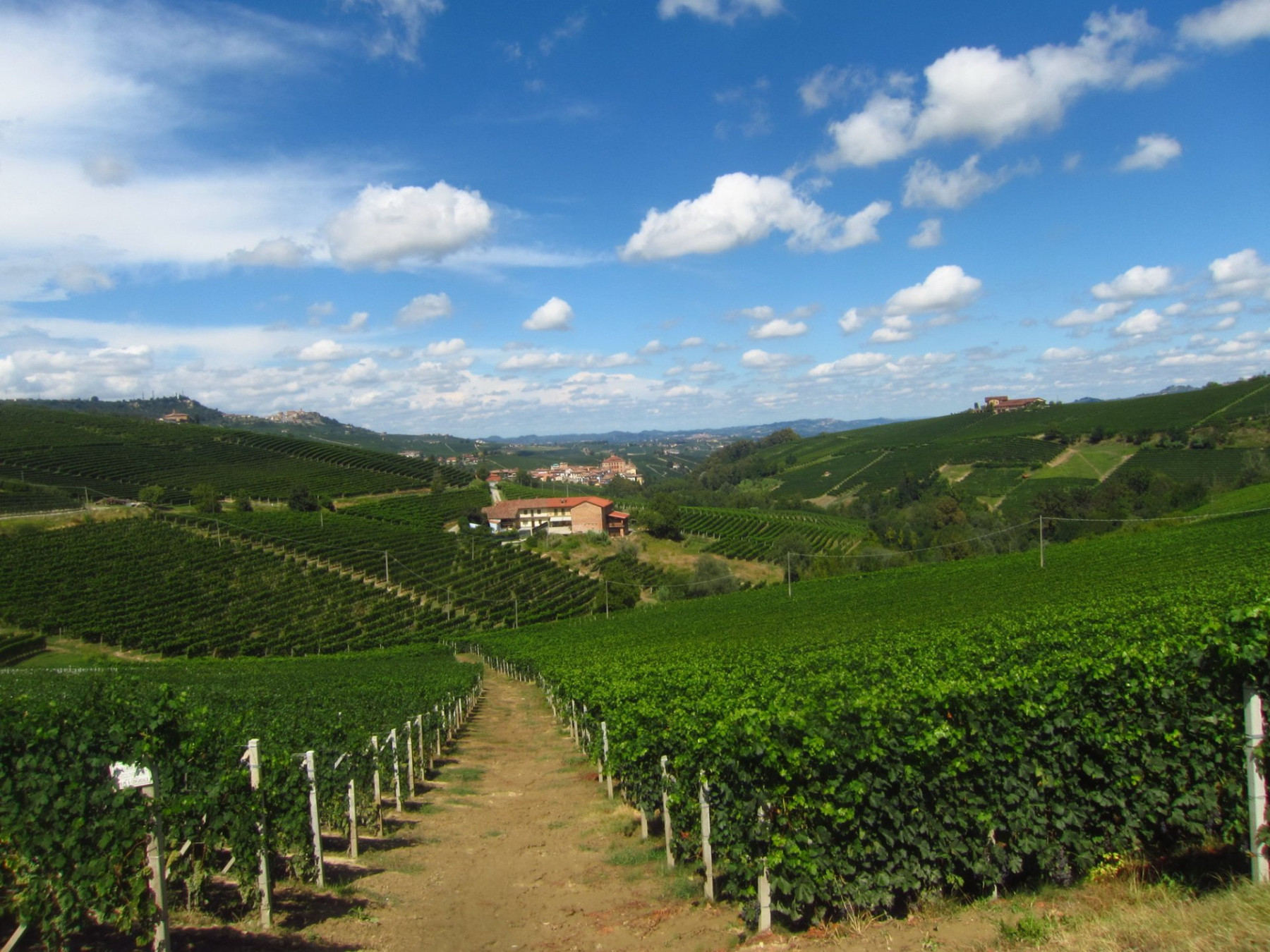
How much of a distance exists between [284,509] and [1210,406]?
434 feet

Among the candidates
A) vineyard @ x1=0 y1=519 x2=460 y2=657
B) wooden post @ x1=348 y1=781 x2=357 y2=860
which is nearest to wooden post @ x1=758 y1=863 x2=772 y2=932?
wooden post @ x1=348 y1=781 x2=357 y2=860

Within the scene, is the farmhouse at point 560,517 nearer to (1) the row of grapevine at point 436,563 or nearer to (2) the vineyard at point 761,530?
(2) the vineyard at point 761,530

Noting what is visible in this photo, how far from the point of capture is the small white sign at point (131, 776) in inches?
213

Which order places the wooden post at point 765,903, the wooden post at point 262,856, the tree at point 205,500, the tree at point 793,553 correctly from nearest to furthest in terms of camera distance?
the wooden post at point 765,903 → the wooden post at point 262,856 → the tree at point 205,500 → the tree at point 793,553

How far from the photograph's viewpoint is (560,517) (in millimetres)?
103438

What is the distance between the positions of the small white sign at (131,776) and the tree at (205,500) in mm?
82385

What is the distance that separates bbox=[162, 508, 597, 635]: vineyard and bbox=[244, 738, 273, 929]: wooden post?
55.3 meters

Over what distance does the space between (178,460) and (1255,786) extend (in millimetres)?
120723

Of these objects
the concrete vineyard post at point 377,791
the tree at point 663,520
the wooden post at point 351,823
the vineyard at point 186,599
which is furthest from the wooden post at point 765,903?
the tree at point 663,520

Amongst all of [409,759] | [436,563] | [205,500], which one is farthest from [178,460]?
[409,759]

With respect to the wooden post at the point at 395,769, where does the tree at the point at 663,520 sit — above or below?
below

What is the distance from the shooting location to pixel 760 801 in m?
6.36

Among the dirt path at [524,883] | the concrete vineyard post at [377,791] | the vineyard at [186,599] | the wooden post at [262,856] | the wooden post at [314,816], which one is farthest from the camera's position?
the vineyard at [186,599]

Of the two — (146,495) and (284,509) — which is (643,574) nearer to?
(284,509)
